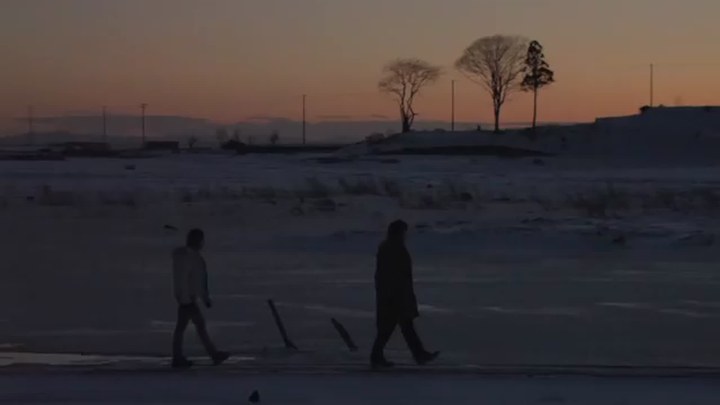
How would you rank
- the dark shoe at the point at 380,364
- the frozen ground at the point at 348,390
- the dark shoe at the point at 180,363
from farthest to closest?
1. the dark shoe at the point at 180,363
2. the dark shoe at the point at 380,364
3. the frozen ground at the point at 348,390

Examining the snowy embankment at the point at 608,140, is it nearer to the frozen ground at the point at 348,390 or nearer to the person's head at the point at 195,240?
the person's head at the point at 195,240

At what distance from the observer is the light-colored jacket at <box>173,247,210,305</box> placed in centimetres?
1309

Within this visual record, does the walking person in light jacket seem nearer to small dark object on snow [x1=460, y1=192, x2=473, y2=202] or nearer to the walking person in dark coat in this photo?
the walking person in dark coat

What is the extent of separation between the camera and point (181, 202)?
41.7 m

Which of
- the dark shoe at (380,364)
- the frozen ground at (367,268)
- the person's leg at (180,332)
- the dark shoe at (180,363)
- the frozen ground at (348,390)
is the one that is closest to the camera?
the frozen ground at (348,390)

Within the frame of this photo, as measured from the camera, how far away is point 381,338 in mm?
13148

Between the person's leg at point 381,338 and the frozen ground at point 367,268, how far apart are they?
47 centimetres

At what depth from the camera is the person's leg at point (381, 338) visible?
13023mm

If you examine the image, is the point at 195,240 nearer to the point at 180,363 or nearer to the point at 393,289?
the point at 180,363

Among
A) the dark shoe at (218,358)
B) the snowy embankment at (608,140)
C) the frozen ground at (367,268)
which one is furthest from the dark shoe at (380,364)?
the snowy embankment at (608,140)

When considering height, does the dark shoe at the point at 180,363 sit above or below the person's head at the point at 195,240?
below

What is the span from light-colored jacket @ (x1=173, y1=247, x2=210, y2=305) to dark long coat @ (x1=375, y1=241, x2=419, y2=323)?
170 cm

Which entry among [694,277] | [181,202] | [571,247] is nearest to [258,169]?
[181,202]

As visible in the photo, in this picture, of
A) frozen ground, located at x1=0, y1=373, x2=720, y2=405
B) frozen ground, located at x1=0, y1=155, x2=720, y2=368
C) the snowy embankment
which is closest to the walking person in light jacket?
frozen ground, located at x1=0, y1=373, x2=720, y2=405
